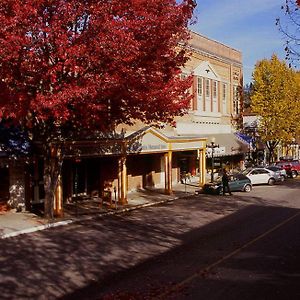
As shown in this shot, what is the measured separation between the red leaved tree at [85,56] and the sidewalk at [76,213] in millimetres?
3736

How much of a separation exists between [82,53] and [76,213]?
29.4ft

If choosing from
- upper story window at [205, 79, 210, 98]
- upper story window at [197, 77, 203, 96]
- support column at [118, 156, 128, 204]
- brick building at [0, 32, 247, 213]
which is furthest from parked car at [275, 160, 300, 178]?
support column at [118, 156, 128, 204]

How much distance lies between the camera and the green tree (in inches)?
1966

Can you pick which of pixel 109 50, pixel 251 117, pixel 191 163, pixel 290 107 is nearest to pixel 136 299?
pixel 109 50

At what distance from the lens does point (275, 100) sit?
1973 inches

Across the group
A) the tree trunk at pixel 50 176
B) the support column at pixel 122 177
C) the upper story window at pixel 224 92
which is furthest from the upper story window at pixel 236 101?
the tree trunk at pixel 50 176

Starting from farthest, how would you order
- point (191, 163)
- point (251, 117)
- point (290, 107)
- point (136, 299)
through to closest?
point (251, 117), point (290, 107), point (191, 163), point (136, 299)

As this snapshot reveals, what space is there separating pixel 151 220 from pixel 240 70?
3403 cm

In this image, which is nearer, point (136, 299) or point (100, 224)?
point (136, 299)

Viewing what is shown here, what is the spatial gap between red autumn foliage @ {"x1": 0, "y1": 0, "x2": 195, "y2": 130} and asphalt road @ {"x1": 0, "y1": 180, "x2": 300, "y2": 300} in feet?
13.9

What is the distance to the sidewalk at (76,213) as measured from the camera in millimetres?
18925

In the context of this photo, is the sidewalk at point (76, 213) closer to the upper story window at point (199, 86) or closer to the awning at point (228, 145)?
the awning at point (228, 145)

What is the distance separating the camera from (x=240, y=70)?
52250 mm

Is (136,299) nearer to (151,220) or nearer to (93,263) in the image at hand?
(93,263)
